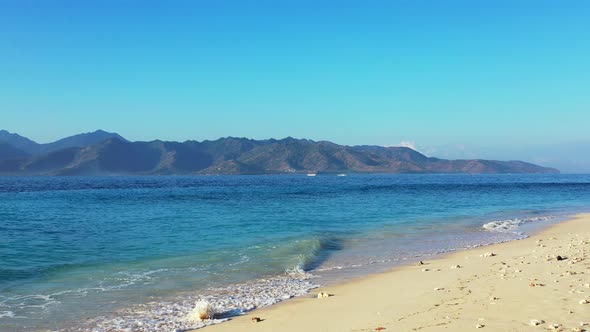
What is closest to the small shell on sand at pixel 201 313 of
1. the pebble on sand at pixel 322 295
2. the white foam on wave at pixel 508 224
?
the pebble on sand at pixel 322 295

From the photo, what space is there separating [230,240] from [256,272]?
742 centimetres

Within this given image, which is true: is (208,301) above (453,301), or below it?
below

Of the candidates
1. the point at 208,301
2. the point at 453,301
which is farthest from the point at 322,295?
the point at 453,301

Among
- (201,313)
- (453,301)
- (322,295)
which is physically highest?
(453,301)

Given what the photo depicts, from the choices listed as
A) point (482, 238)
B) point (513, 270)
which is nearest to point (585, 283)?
point (513, 270)

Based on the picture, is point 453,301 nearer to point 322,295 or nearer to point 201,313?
point 322,295

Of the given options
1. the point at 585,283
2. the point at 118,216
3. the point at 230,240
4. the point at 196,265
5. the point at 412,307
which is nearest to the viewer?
the point at 412,307

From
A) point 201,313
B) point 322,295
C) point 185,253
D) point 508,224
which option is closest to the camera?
point 201,313

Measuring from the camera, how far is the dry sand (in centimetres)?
841

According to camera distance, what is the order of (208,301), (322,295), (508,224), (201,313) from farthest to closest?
(508,224) < (322,295) < (208,301) < (201,313)

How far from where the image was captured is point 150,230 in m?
26.5

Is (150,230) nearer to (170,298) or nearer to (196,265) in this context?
(196,265)

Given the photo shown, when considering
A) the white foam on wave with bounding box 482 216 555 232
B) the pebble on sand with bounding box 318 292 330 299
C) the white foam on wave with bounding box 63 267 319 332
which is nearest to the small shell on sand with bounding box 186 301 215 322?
the white foam on wave with bounding box 63 267 319 332

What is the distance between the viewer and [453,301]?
10062mm
